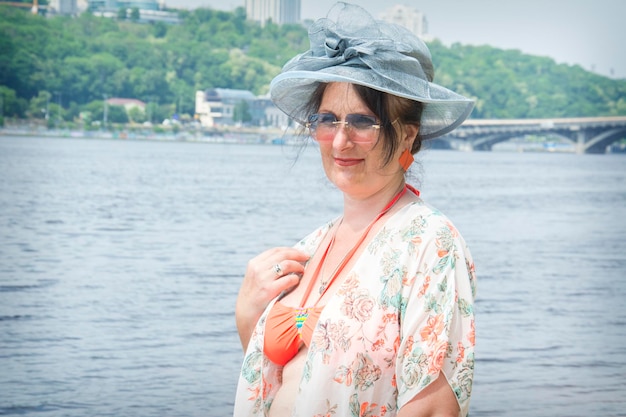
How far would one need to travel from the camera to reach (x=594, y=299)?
10258 millimetres

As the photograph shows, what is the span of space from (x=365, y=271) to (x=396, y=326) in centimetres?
10

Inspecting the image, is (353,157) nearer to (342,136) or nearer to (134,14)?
(342,136)

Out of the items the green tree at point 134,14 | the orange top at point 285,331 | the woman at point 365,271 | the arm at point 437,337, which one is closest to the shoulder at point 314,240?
the woman at point 365,271

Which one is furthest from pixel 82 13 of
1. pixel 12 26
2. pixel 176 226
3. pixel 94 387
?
pixel 94 387

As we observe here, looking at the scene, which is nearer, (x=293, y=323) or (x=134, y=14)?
(x=293, y=323)

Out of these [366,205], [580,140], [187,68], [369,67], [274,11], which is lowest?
[580,140]

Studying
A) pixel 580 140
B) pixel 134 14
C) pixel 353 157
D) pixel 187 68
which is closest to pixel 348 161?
pixel 353 157

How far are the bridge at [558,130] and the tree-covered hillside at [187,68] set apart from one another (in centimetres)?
143

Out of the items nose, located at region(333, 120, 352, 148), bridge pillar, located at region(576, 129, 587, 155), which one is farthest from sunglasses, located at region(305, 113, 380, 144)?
bridge pillar, located at region(576, 129, 587, 155)

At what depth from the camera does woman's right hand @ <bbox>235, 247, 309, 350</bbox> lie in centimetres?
171

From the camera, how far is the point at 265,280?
5.63ft

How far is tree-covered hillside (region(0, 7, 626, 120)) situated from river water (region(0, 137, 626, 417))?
9453mm

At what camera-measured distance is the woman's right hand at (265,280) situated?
1705 mm

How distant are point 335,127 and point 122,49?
42.2 m
